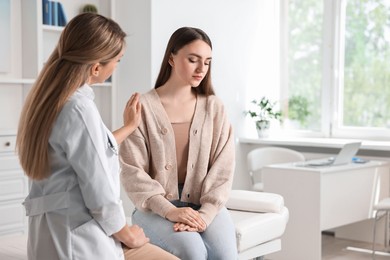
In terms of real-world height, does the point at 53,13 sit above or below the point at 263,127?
above

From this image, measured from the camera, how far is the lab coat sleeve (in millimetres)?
1804

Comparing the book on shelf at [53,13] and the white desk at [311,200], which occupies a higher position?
the book on shelf at [53,13]

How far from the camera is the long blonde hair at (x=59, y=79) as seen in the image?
1.83 m

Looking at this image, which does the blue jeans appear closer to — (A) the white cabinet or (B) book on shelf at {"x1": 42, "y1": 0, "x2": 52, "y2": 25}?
(A) the white cabinet

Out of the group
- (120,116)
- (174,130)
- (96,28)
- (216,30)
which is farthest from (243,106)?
(96,28)

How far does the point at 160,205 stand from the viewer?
8.38 ft

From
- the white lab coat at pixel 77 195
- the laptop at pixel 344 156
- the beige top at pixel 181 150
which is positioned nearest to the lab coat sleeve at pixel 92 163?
the white lab coat at pixel 77 195

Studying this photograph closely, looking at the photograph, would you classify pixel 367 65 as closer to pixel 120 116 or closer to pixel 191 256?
pixel 120 116

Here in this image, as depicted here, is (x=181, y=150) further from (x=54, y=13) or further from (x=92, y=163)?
(x=54, y=13)

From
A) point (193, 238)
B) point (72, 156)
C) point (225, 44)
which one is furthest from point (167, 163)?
point (225, 44)

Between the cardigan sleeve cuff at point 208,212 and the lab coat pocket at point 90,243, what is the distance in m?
0.72

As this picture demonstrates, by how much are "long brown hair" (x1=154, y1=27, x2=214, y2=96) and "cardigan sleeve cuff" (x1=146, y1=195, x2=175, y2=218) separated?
1.65 feet

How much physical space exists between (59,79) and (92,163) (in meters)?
0.26

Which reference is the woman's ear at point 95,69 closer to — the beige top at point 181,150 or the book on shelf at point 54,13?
the beige top at point 181,150
